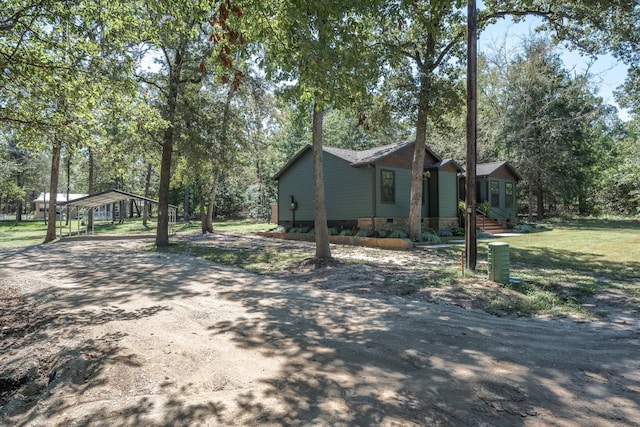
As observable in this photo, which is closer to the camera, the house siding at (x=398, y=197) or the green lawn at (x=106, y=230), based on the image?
the house siding at (x=398, y=197)

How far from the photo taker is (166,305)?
5.72 metres

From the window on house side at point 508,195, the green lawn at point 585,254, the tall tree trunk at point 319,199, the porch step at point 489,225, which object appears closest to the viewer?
the green lawn at point 585,254

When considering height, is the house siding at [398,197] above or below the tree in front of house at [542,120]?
below

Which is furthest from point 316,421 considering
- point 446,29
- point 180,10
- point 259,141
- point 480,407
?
point 259,141

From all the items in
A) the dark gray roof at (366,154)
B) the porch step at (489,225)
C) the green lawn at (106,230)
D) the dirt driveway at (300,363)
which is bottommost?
the dirt driveway at (300,363)

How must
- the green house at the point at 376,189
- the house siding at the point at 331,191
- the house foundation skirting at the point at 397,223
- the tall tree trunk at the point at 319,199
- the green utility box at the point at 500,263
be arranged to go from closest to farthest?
the green utility box at the point at 500,263 < the tall tree trunk at the point at 319,199 < the house foundation skirting at the point at 397,223 < the green house at the point at 376,189 < the house siding at the point at 331,191

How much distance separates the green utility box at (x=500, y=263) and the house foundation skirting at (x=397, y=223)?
9580 mm

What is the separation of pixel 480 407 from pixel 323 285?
16.4 feet

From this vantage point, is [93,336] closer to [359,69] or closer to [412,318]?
[412,318]

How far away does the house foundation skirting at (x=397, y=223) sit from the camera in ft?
55.4

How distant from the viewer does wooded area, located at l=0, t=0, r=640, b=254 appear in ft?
18.7

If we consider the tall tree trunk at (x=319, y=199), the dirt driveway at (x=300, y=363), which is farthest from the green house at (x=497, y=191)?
the dirt driveway at (x=300, y=363)

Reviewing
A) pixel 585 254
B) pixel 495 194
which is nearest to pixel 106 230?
pixel 495 194

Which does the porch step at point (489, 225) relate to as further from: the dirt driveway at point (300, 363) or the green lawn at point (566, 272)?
the dirt driveway at point (300, 363)
